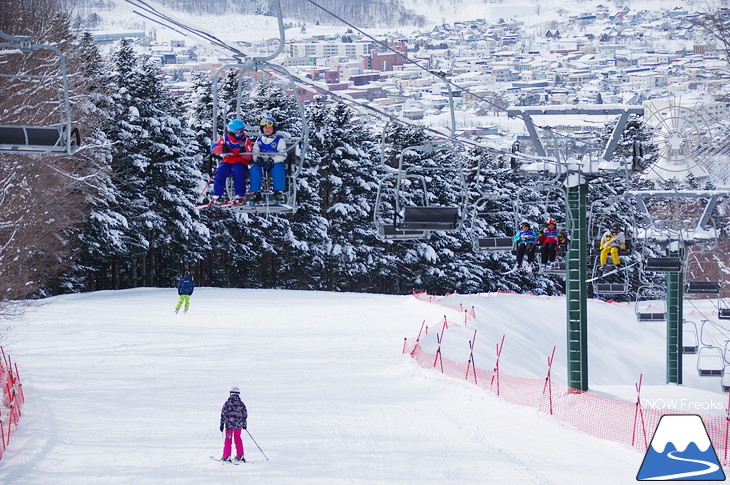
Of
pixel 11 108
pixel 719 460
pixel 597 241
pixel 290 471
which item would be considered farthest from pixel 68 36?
pixel 719 460

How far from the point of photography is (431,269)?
214 ft

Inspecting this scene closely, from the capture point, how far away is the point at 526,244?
84.7 feet

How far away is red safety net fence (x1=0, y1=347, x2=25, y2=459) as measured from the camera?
2030 centimetres

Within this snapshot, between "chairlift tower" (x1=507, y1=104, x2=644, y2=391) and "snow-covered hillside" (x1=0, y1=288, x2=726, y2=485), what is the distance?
2346 millimetres

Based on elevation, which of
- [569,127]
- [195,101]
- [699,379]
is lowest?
[699,379]

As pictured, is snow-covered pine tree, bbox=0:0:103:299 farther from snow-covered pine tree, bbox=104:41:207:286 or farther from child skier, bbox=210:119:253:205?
snow-covered pine tree, bbox=104:41:207:286

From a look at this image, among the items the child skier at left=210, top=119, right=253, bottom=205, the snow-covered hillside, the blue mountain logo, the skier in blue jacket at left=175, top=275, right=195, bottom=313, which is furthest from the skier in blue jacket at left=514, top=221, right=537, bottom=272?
the skier in blue jacket at left=175, top=275, right=195, bottom=313

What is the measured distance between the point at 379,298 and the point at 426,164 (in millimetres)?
14575

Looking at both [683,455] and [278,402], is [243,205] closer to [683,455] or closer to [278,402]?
[683,455]

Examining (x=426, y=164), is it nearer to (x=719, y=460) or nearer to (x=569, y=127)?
(x=569, y=127)

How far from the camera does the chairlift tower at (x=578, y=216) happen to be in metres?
22.6

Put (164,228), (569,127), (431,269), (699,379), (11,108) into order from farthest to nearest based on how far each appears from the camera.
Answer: (431,269), (164,228), (699,379), (11,108), (569,127)

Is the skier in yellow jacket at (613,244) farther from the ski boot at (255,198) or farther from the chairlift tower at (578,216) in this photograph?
the ski boot at (255,198)

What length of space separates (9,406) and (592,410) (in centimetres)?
1183
